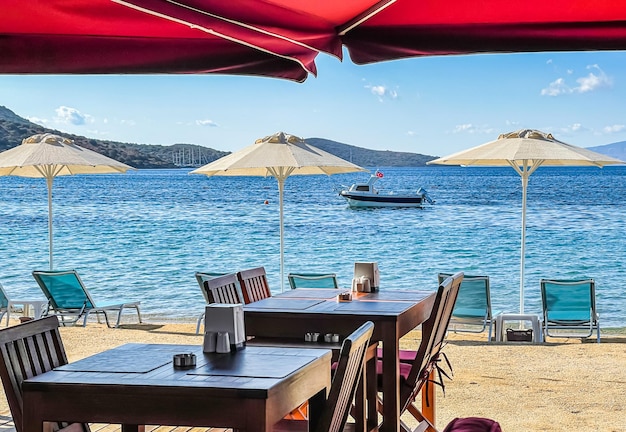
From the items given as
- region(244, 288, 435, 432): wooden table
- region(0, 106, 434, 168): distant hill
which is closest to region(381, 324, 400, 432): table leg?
region(244, 288, 435, 432): wooden table

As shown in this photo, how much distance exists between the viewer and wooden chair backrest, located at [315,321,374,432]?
2799 millimetres

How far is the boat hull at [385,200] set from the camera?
41.3 meters

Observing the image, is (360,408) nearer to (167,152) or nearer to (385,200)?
(385,200)

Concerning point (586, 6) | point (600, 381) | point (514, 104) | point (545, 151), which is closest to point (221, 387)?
point (586, 6)

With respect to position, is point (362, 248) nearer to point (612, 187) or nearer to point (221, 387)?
point (612, 187)

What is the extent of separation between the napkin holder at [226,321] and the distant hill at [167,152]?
49239mm

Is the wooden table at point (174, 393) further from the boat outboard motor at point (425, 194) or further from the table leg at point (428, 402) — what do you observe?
the boat outboard motor at point (425, 194)

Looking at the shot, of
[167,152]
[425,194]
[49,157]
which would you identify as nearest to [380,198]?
[425,194]

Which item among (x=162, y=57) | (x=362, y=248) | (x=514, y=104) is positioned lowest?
(x=362, y=248)

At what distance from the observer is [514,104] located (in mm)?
51219

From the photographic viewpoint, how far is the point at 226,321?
3293 millimetres

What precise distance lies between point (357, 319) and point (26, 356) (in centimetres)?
171

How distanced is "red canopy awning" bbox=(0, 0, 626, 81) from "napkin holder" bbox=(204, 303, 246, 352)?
1.03m

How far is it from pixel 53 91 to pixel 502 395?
54524 millimetres
